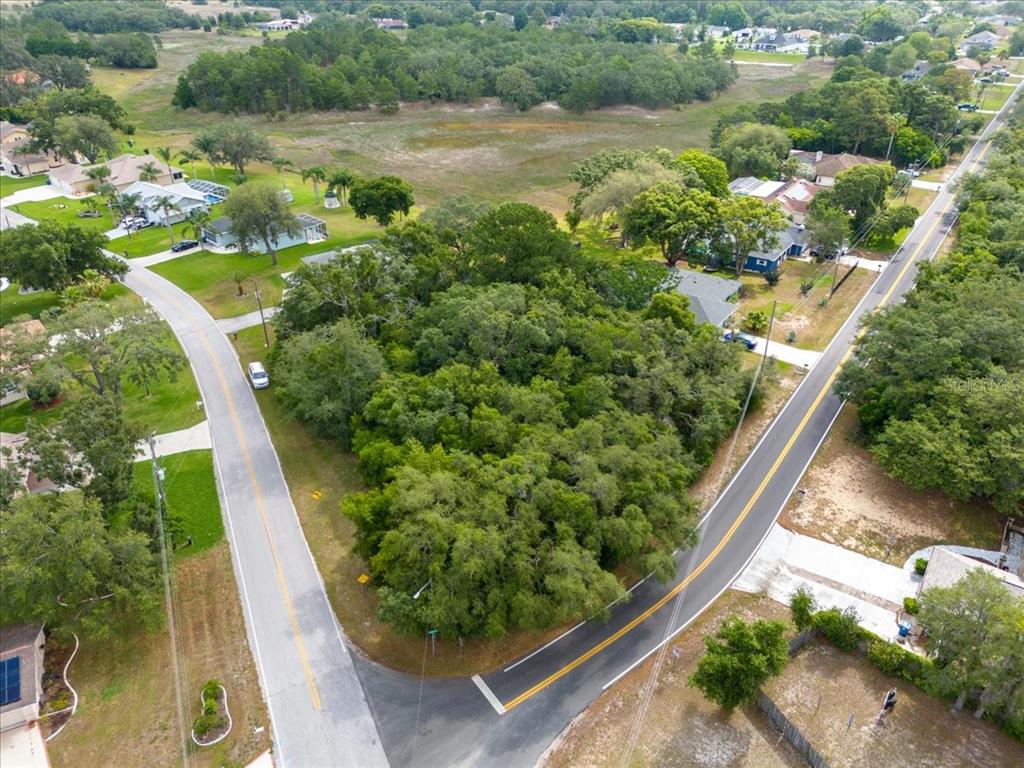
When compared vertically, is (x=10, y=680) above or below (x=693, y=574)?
above

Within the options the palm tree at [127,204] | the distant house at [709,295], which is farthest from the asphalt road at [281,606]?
the palm tree at [127,204]

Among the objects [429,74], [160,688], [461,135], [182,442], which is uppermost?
[429,74]

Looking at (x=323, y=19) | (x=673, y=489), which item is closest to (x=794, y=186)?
(x=673, y=489)

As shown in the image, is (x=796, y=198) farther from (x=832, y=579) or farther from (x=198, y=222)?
(x=198, y=222)

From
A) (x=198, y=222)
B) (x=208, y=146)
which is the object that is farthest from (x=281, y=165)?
(x=198, y=222)

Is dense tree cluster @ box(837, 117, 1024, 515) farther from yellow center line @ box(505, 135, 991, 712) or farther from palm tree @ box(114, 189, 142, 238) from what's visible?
palm tree @ box(114, 189, 142, 238)

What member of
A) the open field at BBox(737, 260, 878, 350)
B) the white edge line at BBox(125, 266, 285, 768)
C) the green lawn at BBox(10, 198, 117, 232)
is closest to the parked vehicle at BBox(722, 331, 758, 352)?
the open field at BBox(737, 260, 878, 350)

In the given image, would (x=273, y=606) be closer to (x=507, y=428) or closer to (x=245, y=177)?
(x=507, y=428)
